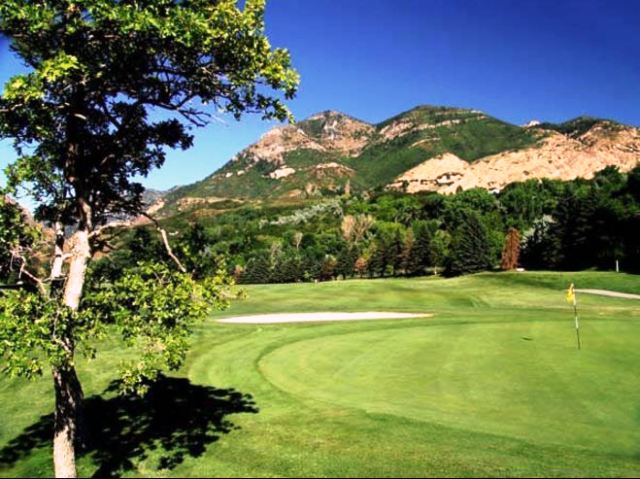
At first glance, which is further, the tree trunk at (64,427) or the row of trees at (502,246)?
the row of trees at (502,246)

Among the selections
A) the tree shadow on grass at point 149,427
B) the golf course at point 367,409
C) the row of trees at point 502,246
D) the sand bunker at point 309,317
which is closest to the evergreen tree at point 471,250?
the row of trees at point 502,246

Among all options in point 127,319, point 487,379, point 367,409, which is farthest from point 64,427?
point 487,379

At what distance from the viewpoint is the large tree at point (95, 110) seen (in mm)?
9133

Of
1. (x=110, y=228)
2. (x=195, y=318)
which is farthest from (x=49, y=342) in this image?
(x=110, y=228)

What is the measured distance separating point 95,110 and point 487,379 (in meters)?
13.8

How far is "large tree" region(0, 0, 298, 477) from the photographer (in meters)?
9.13

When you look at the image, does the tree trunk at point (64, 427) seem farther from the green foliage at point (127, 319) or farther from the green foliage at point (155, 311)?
the green foliage at point (155, 311)

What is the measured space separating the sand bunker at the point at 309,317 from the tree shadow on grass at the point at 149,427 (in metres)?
19.9

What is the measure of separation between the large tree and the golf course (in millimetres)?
3327

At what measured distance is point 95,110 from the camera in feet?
38.9

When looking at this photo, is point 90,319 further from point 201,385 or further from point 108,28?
point 201,385

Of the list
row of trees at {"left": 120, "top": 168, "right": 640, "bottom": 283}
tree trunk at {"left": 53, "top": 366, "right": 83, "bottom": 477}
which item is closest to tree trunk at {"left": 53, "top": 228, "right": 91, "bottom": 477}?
tree trunk at {"left": 53, "top": 366, "right": 83, "bottom": 477}

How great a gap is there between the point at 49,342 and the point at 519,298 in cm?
4969

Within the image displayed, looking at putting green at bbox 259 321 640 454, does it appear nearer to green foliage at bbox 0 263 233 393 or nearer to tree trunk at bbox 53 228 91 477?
green foliage at bbox 0 263 233 393
